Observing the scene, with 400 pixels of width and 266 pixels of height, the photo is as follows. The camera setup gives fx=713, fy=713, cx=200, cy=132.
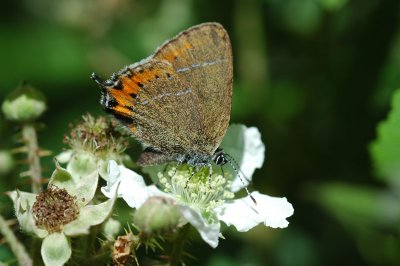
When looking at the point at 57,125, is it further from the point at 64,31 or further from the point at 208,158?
the point at 208,158

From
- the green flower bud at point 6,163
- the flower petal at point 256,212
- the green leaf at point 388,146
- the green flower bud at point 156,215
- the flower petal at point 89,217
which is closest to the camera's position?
the green flower bud at point 156,215

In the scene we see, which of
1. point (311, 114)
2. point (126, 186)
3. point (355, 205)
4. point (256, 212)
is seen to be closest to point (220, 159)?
point (256, 212)

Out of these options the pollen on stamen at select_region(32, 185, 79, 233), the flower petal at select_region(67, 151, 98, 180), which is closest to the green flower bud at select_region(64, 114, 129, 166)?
the flower petal at select_region(67, 151, 98, 180)

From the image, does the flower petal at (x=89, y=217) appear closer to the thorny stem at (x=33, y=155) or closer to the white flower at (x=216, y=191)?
the white flower at (x=216, y=191)

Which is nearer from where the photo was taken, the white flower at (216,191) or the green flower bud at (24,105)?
the white flower at (216,191)

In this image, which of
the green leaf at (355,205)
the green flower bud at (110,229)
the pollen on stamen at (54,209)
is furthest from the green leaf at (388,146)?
the pollen on stamen at (54,209)

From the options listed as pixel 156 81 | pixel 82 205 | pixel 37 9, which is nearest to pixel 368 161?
pixel 156 81
